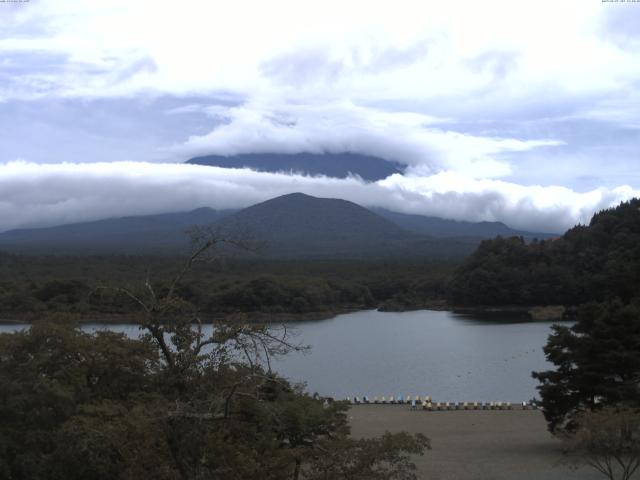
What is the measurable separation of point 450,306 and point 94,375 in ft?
157

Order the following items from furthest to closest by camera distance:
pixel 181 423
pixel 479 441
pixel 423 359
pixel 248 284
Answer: pixel 248 284 → pixel 423 359 → pixel 479 441 → pixel 181 423

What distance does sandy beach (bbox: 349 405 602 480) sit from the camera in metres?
12.6

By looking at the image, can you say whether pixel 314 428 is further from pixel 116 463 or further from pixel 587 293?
pixel 587 293

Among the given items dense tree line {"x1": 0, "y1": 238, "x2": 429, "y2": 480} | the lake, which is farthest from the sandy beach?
dense tree line {"x1": 0, "y1": 238, "x2": 429, "y2": 480}

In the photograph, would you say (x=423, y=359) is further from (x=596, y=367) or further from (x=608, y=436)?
(x=608, y=436)

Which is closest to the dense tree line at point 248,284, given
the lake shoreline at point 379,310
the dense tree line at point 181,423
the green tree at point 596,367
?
the lake shoreline at point 379,310

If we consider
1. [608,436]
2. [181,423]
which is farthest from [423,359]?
[181,423]

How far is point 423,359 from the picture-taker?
30125 mm

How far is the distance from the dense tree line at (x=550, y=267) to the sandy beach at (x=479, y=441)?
33.4 meters

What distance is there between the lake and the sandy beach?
2938 mm

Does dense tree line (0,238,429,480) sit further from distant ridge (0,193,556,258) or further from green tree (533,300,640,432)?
distant ridge (0,193,556,258)

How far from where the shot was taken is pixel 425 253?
324ft

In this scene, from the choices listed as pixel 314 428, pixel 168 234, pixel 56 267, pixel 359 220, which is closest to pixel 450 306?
pixel 56 267

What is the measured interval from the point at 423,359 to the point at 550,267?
26.7m
